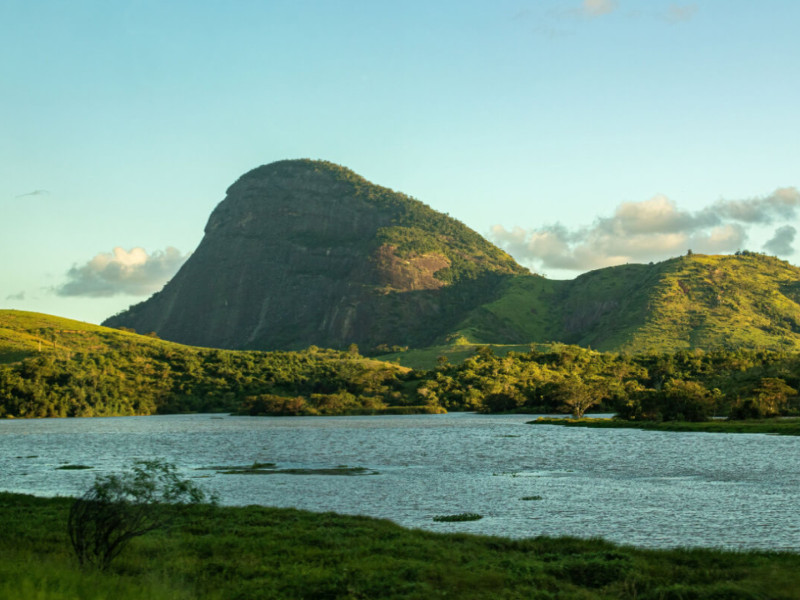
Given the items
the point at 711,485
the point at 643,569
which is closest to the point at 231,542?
the point at 643,569

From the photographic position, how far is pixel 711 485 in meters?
45.4

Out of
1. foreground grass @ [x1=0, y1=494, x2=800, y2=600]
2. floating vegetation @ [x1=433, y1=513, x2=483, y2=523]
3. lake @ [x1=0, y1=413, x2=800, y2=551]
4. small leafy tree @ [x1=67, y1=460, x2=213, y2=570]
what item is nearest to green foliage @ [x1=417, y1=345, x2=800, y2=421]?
lake @ [x1=0, y1=413, x2=800, y2=551]

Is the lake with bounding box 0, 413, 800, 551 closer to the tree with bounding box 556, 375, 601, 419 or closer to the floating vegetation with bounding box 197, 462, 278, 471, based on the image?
the floating vegetation with bounding box 197, 462, 278, 471

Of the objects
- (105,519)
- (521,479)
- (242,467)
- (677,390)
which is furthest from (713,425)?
(105,519)

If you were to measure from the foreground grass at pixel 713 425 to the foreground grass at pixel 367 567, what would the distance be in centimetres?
7301

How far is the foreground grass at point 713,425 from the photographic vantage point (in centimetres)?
9269

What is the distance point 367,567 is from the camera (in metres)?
23.1

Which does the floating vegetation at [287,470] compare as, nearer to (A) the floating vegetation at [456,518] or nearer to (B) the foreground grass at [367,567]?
(A) the floating vegetation at [456,518]

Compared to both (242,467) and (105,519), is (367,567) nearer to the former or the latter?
(105,519)

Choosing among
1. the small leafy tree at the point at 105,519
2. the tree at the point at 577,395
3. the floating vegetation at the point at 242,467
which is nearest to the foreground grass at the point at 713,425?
the tree at the point at 577,395

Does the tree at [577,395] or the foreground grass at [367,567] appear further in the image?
the tree at [577,395]

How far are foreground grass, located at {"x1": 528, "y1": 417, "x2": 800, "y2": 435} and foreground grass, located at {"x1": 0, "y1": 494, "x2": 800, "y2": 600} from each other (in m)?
73.0

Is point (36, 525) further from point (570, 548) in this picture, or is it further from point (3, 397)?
point (3, 397)

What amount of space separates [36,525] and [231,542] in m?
8.59
